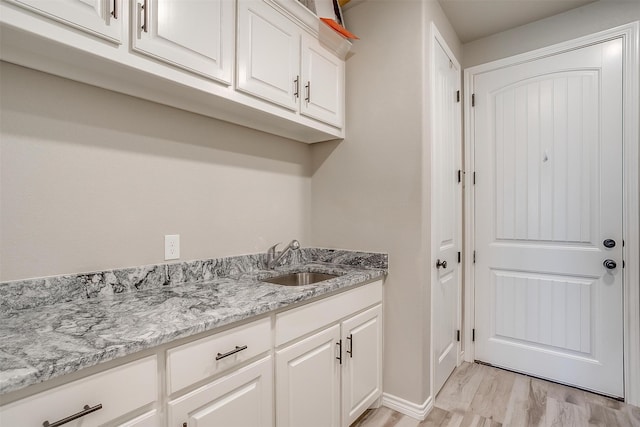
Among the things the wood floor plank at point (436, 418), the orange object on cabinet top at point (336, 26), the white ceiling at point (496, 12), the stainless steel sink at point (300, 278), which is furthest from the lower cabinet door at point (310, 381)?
the white ceiling at point (496, 12)

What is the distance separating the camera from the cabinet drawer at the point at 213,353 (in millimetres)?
918

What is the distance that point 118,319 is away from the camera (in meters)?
0.97

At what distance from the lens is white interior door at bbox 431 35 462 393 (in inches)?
77.2

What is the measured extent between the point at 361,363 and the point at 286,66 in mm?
1654

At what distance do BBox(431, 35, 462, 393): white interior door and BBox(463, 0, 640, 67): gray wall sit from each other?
0.29 meters

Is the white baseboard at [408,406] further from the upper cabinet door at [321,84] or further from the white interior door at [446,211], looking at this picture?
the upper cabinet door at [321,84]

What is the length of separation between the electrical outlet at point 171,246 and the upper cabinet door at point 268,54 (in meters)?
0.77

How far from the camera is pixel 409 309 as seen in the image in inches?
72.3

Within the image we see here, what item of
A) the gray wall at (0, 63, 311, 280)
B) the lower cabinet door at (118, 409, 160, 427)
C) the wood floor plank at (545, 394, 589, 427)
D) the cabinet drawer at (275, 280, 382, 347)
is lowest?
the wood floor plank at (545, 394, 589, 427)

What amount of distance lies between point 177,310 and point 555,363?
8.27 feet

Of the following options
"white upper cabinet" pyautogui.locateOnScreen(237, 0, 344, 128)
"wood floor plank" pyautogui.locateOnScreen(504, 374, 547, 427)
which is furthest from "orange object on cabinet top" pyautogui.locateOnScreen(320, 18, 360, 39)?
"wood floor plank" pyautogui.locateOnScreen(504, 374, 547, 427)

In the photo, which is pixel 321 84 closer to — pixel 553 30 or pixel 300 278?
pixel 300 278

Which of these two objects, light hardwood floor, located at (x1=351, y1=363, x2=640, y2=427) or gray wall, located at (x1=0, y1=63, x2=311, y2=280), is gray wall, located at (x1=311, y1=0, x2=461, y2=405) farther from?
gray wall, located at (x1=0, y1=63, x2=311, y2=280)

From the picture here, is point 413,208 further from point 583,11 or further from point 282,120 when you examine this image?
point 583,11
